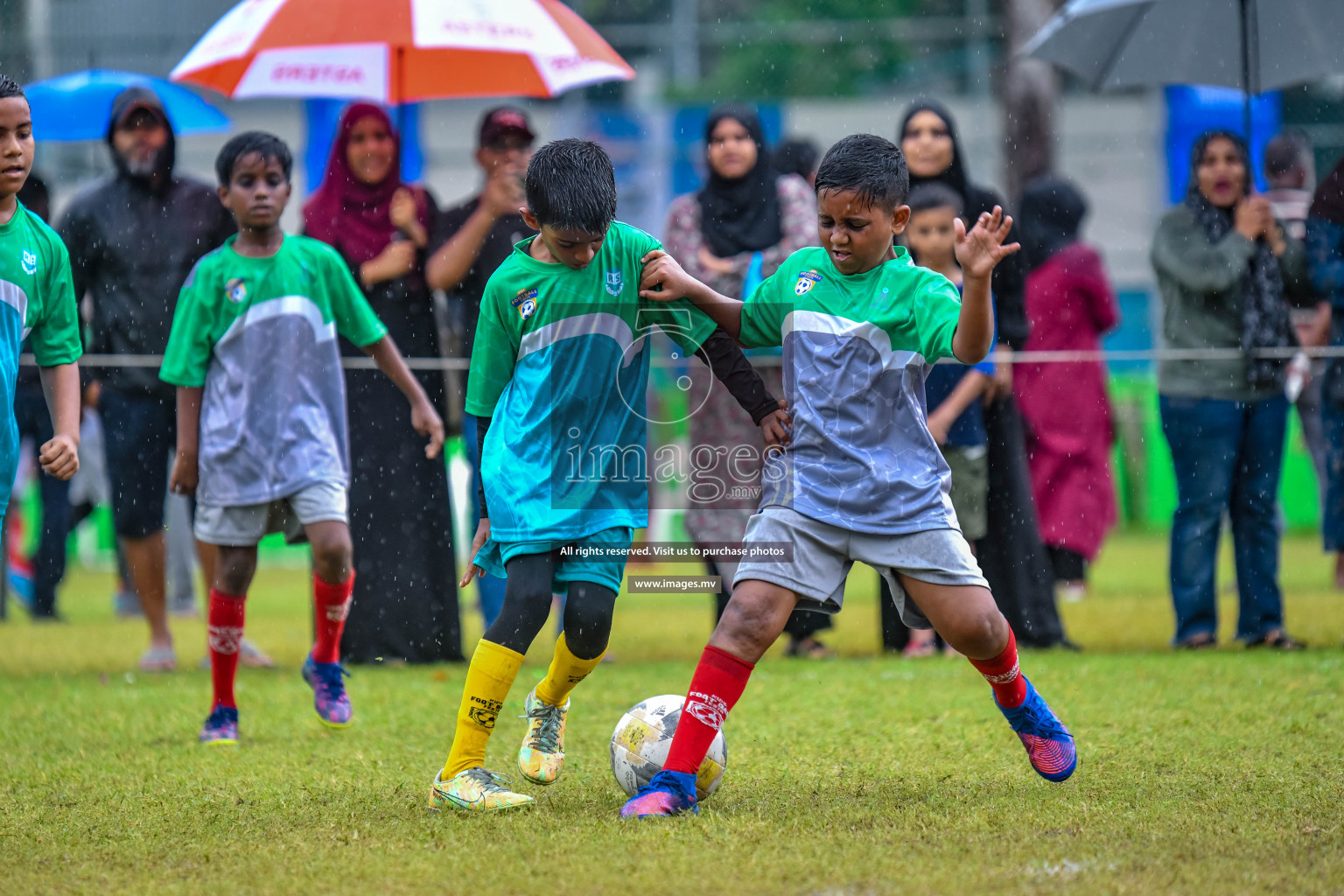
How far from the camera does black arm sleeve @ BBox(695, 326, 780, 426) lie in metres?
4.30

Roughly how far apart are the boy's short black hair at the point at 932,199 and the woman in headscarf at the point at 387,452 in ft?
7.24

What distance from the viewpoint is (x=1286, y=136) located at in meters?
9.60

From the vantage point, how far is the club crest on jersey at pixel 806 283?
13.8 ft

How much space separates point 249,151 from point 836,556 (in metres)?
2.80

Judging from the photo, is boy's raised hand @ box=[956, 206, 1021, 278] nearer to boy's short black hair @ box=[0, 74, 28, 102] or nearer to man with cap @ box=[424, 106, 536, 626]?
boy's short black hair @ box=[0, 74, 28, 102]

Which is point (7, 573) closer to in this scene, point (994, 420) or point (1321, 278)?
point (994, 420)

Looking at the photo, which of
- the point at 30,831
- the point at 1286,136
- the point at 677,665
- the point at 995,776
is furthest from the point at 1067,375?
the point at 30,831

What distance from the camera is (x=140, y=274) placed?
7.16 metres

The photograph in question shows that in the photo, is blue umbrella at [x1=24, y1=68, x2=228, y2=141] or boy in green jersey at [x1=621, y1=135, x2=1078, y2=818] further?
blue umbrella at [x1=24, y1=68, x2=228, y2=141]

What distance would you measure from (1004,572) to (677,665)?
5.14ft

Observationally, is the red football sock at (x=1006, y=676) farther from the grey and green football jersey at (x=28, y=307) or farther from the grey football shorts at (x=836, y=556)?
the grey and green football jersey at (x=28, y=307)

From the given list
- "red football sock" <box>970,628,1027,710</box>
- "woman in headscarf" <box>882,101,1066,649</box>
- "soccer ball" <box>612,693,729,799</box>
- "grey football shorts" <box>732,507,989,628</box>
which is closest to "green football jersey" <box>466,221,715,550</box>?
"grey football shorts" <box>732,507,989,628</box>

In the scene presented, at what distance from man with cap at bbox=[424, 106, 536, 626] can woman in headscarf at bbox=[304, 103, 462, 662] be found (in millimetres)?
145

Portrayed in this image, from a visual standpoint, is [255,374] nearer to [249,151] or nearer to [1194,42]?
[249,151]
